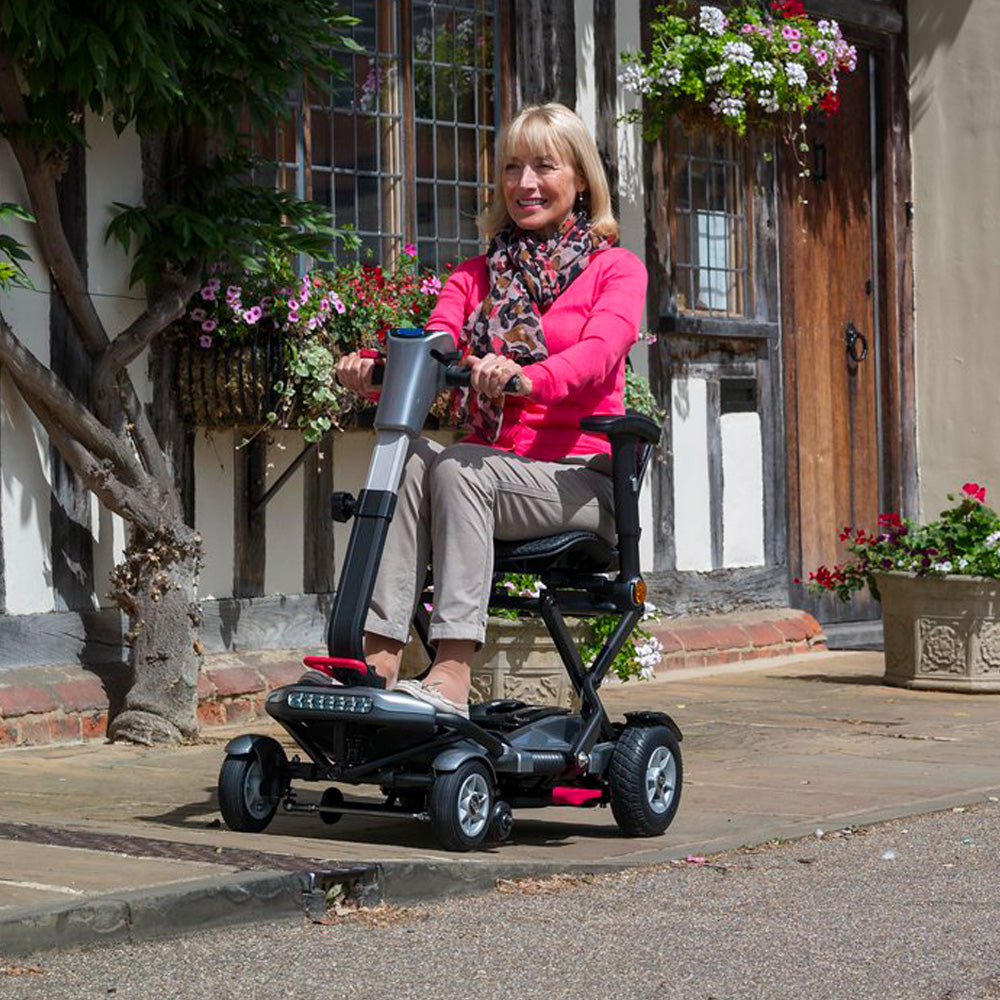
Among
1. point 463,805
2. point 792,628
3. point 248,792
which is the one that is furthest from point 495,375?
point 792,628

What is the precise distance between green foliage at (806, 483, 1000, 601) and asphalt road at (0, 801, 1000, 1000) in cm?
430

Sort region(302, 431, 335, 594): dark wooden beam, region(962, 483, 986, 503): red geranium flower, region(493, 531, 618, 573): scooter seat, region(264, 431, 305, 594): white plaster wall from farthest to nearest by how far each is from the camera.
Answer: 1. region(962, 483, 986, 503): red geranium flower
2. region(302, 431, 335, 594): dark wooden beam
3. region(264, 431, 305, 594): white plaster wall
4. region(493, 531, 618, 573): scooter seat

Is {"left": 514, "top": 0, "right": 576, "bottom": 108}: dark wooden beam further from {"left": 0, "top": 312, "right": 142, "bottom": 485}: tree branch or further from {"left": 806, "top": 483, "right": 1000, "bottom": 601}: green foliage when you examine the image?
{"left": 0, "top": 312, "right": 142, "bottom": 485}: tree branch

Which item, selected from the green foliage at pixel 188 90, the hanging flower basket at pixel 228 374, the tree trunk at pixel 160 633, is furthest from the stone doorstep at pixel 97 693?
the green foliage at pixel 188 90

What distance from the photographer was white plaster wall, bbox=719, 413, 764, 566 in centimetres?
1058

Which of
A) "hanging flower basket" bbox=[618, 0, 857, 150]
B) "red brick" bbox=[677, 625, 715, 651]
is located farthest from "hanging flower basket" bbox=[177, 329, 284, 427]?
"red brick" bbox=[677, 625, 715, 651]

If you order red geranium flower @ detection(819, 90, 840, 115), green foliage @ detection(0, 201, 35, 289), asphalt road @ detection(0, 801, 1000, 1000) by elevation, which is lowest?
asphalt road @ detection(0, 801, 1000, 1000)

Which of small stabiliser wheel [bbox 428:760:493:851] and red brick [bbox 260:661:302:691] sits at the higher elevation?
red brick [bbox 260:661:302:691]

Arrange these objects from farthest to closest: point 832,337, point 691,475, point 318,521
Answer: point 832,337 < point 691,475 < point 318,521

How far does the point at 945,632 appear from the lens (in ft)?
29.8

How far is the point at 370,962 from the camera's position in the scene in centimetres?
374

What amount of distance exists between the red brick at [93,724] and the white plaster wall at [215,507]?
2.70 feet

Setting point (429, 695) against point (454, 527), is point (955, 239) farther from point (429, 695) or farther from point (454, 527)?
point (429, 695)

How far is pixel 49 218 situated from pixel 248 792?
2.91 m
